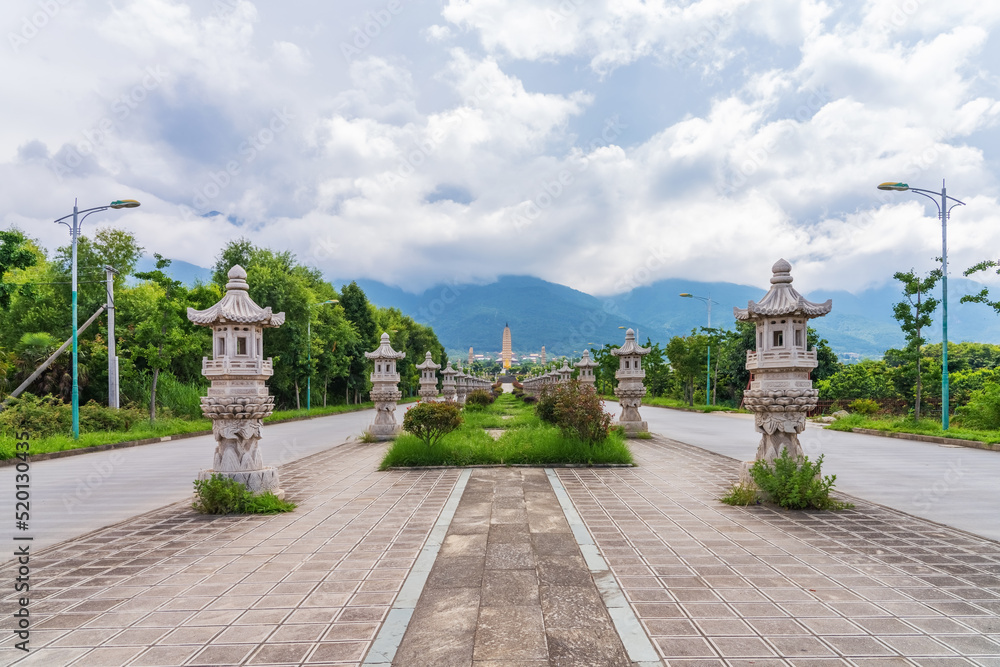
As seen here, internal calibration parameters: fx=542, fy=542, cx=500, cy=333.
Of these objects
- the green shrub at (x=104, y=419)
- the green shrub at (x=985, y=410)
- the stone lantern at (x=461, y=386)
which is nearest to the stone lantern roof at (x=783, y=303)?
the green shrub at (x=985, y=410)

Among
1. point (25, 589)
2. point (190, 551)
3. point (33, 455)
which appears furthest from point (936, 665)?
point (33, 455)

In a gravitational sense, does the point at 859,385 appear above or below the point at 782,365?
below

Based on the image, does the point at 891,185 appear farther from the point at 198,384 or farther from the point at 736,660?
the point at 198,384

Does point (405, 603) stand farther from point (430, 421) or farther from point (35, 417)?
point (35, 417)

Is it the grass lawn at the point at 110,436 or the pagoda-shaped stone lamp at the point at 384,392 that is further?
the pagoda-shaped stone lamp at the point at 384,392

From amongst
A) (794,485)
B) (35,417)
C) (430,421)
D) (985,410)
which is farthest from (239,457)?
(985,410)

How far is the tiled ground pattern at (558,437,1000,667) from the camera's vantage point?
10.7ft

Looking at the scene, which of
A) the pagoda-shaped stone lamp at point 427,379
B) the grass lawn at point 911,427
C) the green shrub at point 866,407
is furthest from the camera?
the green shrub at point 866,407

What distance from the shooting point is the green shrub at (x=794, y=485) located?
21.8 feet

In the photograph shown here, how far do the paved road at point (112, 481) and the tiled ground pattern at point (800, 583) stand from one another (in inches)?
237

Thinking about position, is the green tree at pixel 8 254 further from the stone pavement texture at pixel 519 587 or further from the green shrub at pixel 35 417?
the stone pavement texture at pixel 519 587

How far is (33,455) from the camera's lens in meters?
12.4

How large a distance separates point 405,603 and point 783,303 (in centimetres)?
598

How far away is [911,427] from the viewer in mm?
16250
